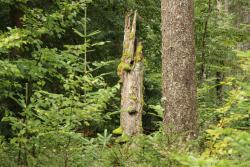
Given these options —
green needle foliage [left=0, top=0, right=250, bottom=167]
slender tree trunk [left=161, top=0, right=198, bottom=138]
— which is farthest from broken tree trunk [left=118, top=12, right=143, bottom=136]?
slender tree trunk [left=161, top=0, right=198, bottom=138]

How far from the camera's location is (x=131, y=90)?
8.41 m

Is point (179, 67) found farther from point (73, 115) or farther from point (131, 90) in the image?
point (73, 115)

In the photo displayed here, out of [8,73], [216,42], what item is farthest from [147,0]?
[8,73]

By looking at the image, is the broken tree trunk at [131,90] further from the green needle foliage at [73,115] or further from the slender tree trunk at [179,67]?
the slender tree trunk at [179,67]

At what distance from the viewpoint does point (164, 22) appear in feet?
26.8

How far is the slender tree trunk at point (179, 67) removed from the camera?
25.6ft

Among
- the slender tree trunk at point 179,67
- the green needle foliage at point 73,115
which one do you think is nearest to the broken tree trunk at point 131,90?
the green needle foliage at point 73,115

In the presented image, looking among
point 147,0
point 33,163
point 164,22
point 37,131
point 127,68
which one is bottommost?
point 33,163

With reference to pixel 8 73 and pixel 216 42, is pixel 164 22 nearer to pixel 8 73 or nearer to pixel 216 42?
pixel 8 73

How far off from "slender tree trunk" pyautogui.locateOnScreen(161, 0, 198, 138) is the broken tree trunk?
62 centimetres

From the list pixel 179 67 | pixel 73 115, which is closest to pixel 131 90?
pixel 179 67

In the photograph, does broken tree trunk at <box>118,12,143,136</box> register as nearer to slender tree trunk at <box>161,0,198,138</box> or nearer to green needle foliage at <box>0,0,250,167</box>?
green needle foliage at <box>0,0,250,167</box>

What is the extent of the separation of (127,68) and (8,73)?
9.61ft

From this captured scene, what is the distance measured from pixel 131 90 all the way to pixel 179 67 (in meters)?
1.09
